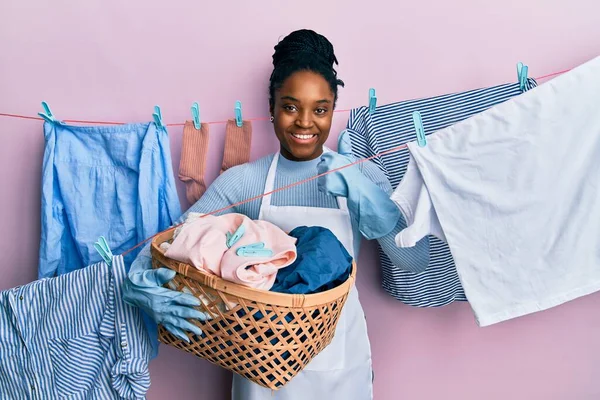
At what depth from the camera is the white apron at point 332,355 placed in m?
1.11

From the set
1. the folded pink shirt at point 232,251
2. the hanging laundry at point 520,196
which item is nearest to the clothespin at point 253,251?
the folded pink shirt at point 232,251

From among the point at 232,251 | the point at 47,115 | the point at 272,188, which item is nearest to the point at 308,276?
the point at 232,251

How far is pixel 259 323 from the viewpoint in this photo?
2.71 ft

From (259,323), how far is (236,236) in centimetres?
17

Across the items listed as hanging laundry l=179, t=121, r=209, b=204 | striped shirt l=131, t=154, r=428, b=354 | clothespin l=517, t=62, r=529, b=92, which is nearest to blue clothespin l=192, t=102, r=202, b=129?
hanging laundry l=179, t=121, r=209, b=204

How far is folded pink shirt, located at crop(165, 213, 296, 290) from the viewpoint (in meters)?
0.84

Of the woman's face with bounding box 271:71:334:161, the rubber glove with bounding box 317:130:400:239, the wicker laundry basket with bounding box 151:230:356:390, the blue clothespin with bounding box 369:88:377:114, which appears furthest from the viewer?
the blue clothespin with bounding box 369:88:377:114

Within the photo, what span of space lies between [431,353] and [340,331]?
16.9 inches

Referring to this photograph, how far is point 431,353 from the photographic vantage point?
1421 mm

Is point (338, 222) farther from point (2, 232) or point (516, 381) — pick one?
point (2, 232)

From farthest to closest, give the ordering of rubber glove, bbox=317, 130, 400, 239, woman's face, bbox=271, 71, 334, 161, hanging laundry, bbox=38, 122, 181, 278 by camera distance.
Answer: hanging laundry, bbox=38, 122, 181, 278 → woman's face, bbox=271, 71, 334, 161 → rubber glove, bbox=317, 130, 400, 239

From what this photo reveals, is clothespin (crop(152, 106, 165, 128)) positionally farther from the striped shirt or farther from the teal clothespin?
the teal clothespin

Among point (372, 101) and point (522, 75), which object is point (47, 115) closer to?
point (372, 101)

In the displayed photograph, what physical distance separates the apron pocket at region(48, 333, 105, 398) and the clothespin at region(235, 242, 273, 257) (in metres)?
0.45
